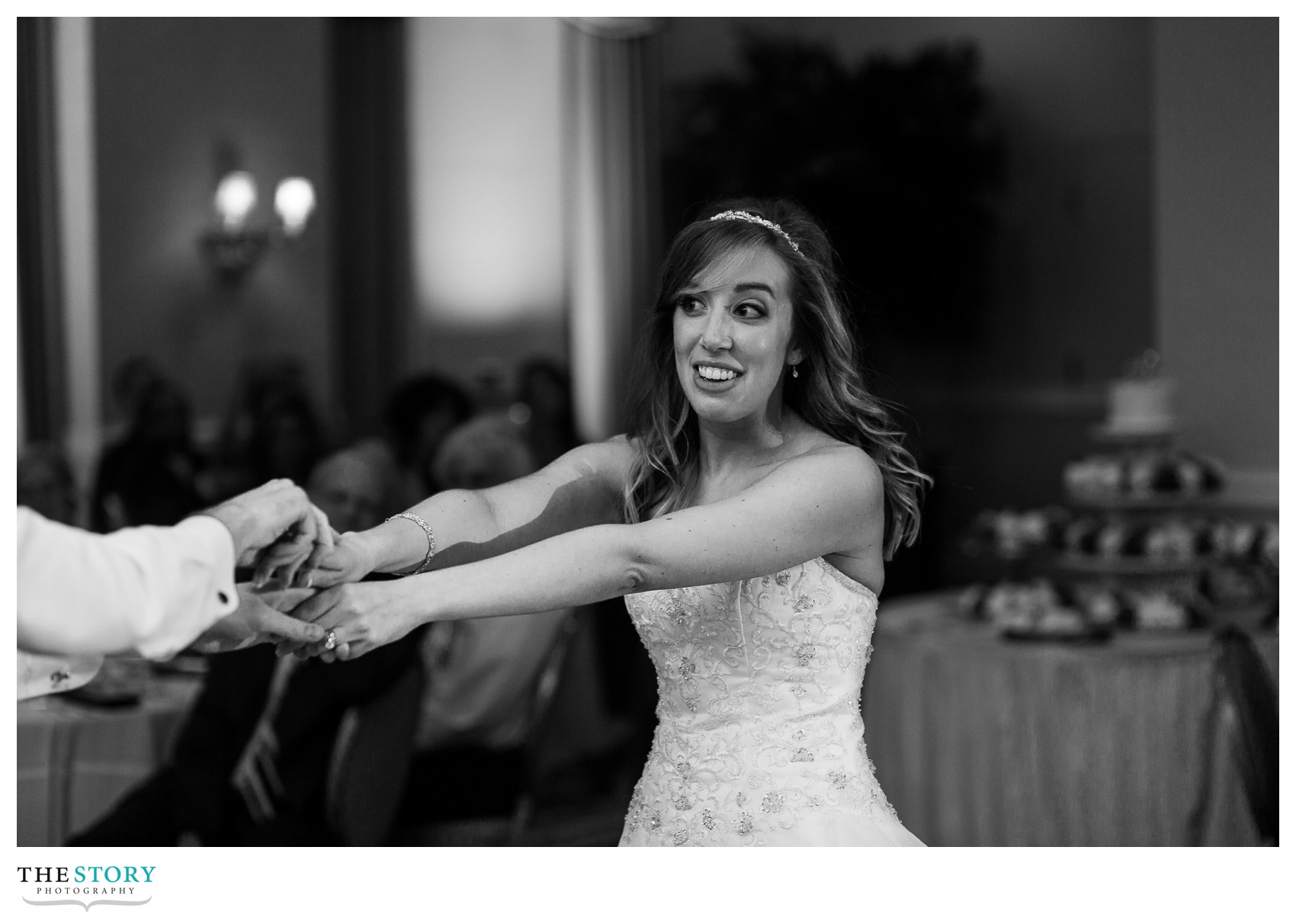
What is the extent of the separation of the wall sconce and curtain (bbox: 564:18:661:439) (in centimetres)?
192

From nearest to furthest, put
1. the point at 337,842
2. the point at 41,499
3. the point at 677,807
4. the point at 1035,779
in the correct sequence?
the point at 677,807
the point at 337,842
the point at 1035,779
the point at 41,499

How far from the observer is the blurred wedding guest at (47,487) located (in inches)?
175

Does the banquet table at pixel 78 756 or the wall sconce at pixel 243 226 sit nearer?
the banquet table at pixel 78 756

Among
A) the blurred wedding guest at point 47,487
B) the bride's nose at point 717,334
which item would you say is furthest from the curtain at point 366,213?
the bride's nose at point 717,334

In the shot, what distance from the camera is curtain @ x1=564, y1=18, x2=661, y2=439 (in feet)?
28.6

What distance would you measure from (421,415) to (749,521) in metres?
4.43

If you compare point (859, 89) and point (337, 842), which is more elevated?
point (859, 89)

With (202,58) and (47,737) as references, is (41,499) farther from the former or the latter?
(202,58)


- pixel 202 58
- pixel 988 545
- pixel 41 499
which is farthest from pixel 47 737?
pixel 202 58

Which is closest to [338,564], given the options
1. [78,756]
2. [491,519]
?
[491,519]

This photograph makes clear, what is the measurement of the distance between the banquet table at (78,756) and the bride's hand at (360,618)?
1.77 meters

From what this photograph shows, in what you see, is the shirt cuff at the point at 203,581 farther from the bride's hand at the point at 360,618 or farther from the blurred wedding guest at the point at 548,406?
the blurred wedding guest at the point at 548,406
